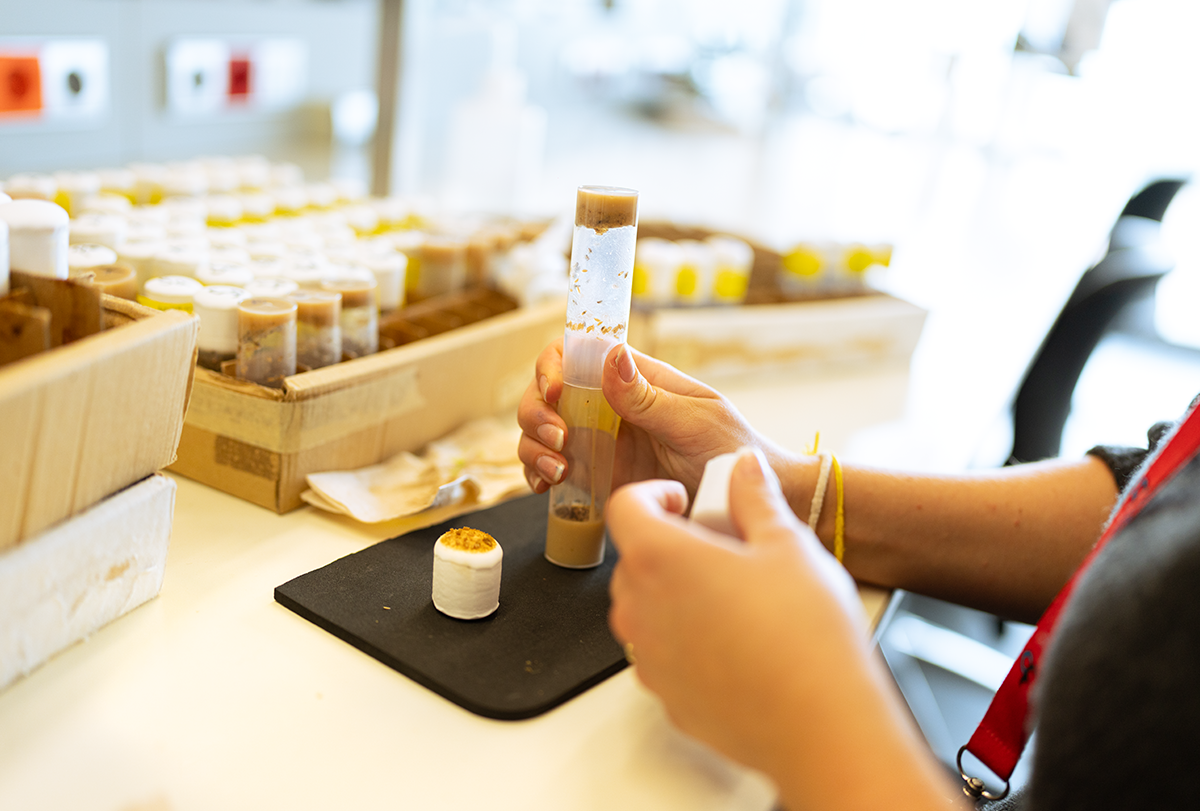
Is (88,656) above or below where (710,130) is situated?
below

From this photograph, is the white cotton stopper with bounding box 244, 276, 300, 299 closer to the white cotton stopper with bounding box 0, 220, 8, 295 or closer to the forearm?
the white cotton stopper with bounding box 0, 220, 8, 295

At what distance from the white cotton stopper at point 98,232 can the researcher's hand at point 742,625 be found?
62cm

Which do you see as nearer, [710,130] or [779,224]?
[779,224]

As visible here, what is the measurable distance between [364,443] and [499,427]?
7.3 inches

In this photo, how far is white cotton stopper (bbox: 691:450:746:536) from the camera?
0.54 metres

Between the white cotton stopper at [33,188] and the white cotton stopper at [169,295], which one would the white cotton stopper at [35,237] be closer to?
the white cotton stopper at [169,295]

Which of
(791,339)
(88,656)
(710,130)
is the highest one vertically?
(710,130)

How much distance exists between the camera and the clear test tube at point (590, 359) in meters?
0.70

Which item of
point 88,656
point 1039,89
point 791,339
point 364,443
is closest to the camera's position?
point 88,656

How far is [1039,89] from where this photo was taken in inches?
91.0

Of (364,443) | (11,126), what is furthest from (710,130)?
(364,443)

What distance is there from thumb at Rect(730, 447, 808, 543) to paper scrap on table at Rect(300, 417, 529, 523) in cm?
35

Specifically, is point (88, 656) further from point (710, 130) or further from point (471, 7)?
point (710, 130)

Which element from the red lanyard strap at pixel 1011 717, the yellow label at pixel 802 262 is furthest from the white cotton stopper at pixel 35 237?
the yellow label at pixel 802 262
